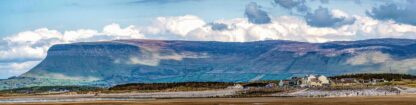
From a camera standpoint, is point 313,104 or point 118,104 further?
point 118,104

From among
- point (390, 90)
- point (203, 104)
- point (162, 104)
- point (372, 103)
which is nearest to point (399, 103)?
point (372, 103)

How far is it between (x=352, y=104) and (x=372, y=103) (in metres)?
3.44

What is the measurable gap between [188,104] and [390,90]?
6208cm

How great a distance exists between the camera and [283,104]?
115125mm

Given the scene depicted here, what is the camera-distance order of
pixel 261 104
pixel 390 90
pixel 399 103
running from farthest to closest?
pixel 390 90 → pixel 261 104 → pixel 399 103

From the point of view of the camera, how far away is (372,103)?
365 ft

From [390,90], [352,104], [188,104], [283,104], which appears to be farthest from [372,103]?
[390,90]

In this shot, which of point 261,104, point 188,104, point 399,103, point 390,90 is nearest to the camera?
point 399,103

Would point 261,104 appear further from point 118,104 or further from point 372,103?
point 118,104

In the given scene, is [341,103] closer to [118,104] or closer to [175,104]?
[175,104]

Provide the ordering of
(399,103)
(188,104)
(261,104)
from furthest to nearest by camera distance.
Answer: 1. (188,104)
2. (261,104)
3. (399,103)

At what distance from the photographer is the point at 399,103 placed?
10869 centimetres

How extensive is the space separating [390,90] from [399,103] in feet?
199

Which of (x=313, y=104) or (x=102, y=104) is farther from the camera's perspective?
(x=102, y=104)
